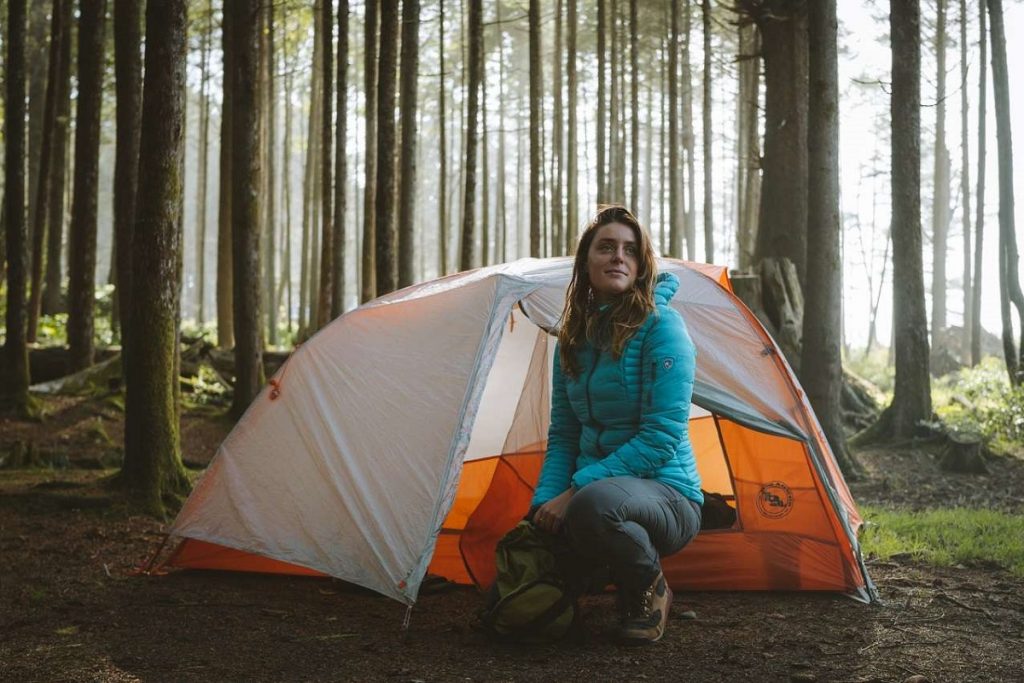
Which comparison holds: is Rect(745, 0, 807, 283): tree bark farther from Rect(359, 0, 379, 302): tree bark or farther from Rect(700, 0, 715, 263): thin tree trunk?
Rect(359, 0, 379, 302): tree bark

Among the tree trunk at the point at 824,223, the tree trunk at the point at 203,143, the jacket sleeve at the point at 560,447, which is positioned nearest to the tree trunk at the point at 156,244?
the jacket sleeve at the point at 560,447

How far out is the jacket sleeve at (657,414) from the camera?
3.59m

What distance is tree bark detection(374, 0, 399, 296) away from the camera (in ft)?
31.2

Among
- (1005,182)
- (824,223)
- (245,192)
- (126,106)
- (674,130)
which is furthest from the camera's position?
(674,130)

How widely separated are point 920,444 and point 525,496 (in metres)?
5.79

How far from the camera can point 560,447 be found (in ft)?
13.0

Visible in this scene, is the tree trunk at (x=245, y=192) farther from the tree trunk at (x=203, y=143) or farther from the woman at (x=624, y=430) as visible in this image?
the tree trunk at (x=203, y=143)

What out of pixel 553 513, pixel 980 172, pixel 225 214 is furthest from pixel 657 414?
pixel 980 172

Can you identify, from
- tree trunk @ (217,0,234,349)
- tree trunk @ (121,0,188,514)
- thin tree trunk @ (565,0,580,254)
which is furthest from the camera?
thin tree trunk @ (565,0,580,254)

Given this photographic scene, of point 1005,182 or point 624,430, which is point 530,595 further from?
point 1005,182

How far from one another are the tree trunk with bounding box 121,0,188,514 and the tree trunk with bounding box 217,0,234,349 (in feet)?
24.4

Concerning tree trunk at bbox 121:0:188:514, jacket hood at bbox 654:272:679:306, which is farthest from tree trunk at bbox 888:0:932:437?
tree trunk at bbox 121:0:188:514

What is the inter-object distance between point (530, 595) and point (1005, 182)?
9769mm

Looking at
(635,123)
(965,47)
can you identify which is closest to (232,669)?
(635,123)
